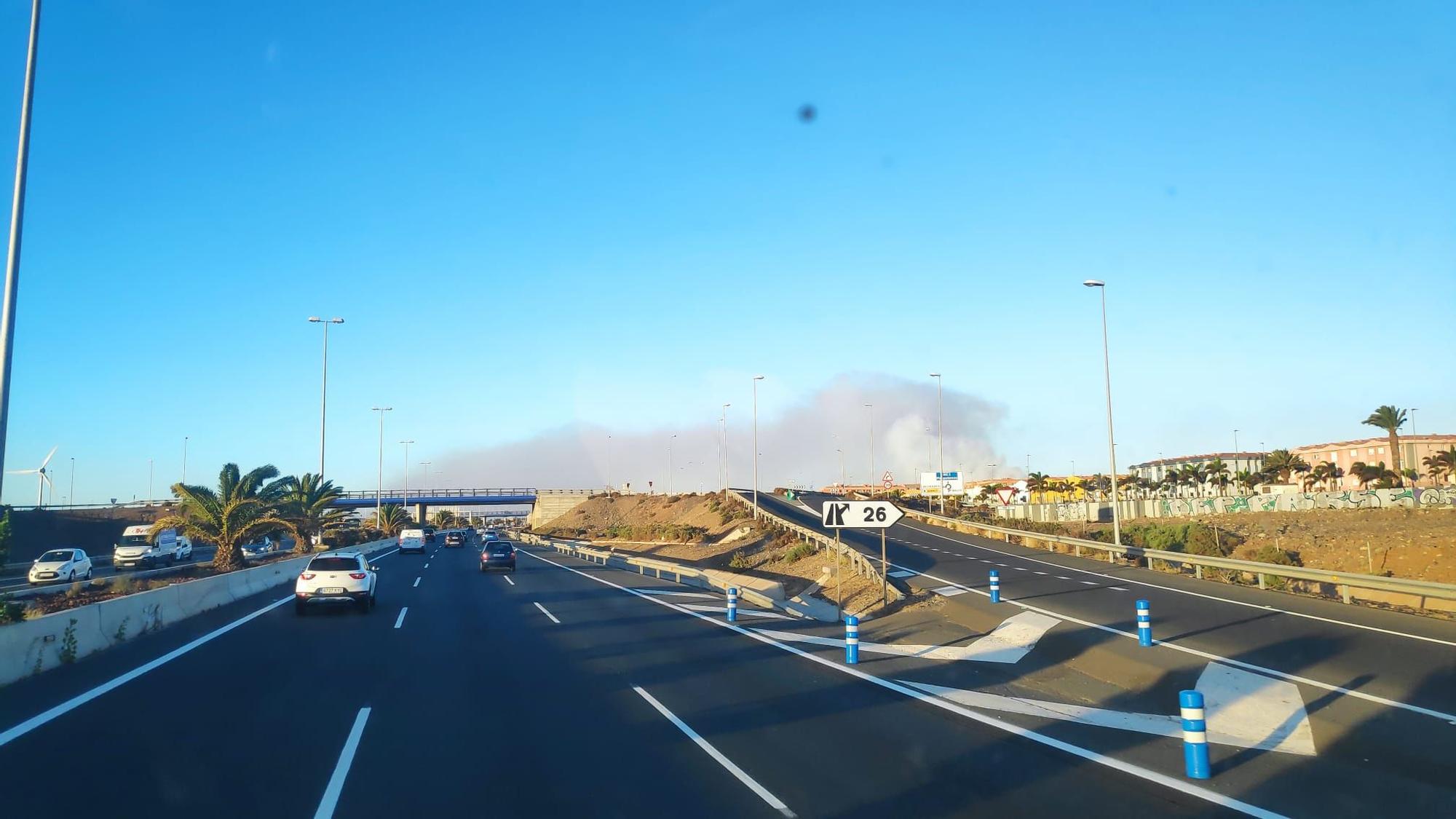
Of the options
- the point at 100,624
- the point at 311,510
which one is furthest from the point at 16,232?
the point at 311,510

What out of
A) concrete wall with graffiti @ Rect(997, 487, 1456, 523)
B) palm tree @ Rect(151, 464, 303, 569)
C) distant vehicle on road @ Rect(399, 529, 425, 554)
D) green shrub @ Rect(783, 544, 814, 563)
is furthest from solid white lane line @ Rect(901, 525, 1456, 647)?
distant vehicle on road @ Rect(399, 529, 425, 554)

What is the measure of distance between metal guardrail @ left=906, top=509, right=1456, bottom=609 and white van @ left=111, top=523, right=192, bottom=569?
142 feet

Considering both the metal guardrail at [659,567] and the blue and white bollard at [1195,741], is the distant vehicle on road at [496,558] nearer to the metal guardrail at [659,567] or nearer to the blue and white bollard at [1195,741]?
the metal guardrail at [659,567]

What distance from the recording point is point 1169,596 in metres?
25.0

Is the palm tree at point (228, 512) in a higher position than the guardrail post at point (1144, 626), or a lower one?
higher

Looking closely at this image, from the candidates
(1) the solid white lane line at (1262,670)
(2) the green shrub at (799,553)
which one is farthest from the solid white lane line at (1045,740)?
(2) the green shrub at (799,553)

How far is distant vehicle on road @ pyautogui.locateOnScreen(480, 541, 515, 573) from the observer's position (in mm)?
41625

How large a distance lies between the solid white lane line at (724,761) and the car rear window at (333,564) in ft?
44.8

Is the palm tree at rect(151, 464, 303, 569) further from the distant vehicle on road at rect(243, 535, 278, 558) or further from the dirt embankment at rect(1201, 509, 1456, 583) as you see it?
the dirt embankment at rect(1201, 509, 1456, 583)

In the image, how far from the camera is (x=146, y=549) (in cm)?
4819

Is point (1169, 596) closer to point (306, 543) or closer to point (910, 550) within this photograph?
point (910, 550)

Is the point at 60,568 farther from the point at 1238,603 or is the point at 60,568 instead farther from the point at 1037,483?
the point at 1037,483

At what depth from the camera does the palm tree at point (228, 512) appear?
125 ft

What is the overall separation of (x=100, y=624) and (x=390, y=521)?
95.1m
